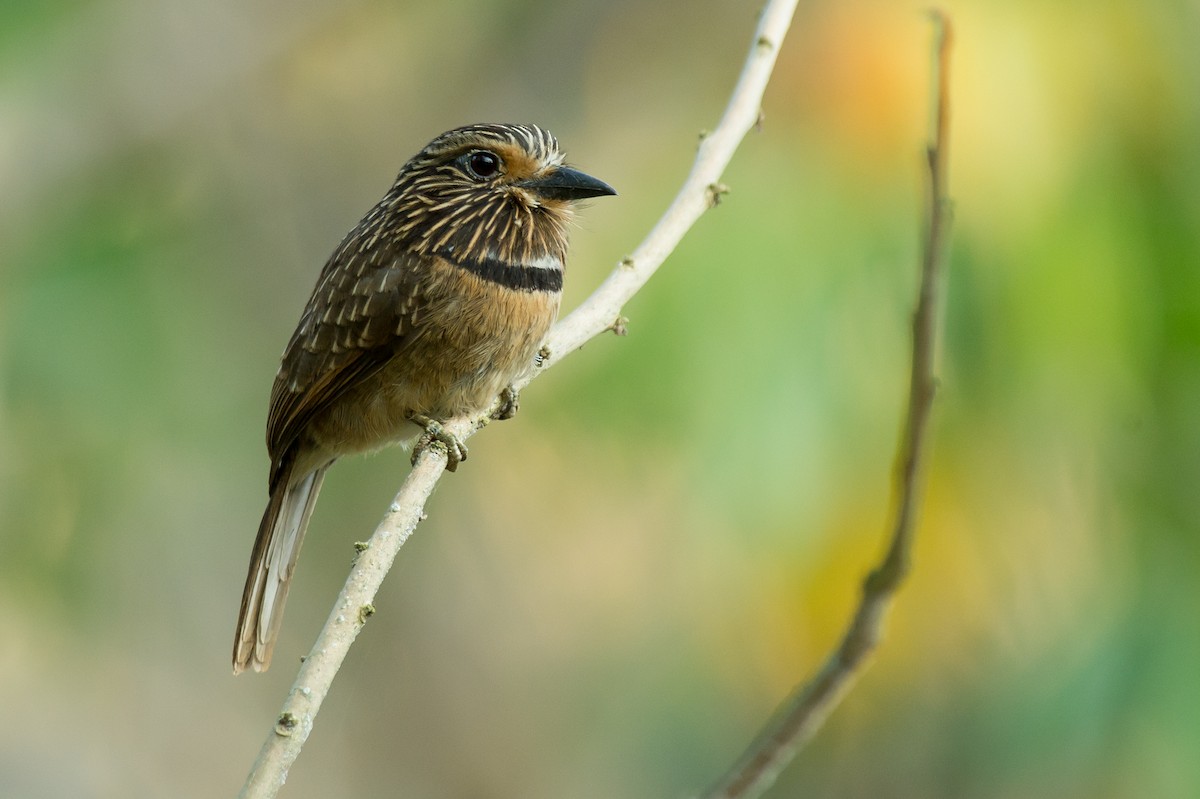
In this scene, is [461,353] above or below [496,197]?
below

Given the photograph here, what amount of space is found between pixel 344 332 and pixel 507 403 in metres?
0.41

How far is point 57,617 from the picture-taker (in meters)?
5.51

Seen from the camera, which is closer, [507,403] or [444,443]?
[444,443]

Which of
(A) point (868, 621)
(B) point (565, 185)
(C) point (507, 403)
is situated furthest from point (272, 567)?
(A) point (868, 621)

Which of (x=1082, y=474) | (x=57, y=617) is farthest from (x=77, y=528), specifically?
(x=1082, y=474)

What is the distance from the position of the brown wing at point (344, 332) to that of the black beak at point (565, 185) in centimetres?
33

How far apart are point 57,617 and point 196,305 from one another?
1.43 metres

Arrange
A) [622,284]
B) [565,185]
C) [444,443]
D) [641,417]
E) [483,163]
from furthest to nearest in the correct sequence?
1. [641,417]
2. [483,163]
3. [565,185]
4. [444,443]
5. [622,284]

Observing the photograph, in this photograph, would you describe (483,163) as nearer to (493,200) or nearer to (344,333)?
(493,200)

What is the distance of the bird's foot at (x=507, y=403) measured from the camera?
3.19 metres

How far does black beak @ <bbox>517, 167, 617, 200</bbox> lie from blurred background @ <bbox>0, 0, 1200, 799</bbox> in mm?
684

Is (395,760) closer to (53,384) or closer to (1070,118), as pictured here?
(53,384)

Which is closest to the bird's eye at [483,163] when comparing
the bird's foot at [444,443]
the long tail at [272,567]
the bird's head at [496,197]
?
the bird's head at [496,197]

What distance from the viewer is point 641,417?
13.3 feet
